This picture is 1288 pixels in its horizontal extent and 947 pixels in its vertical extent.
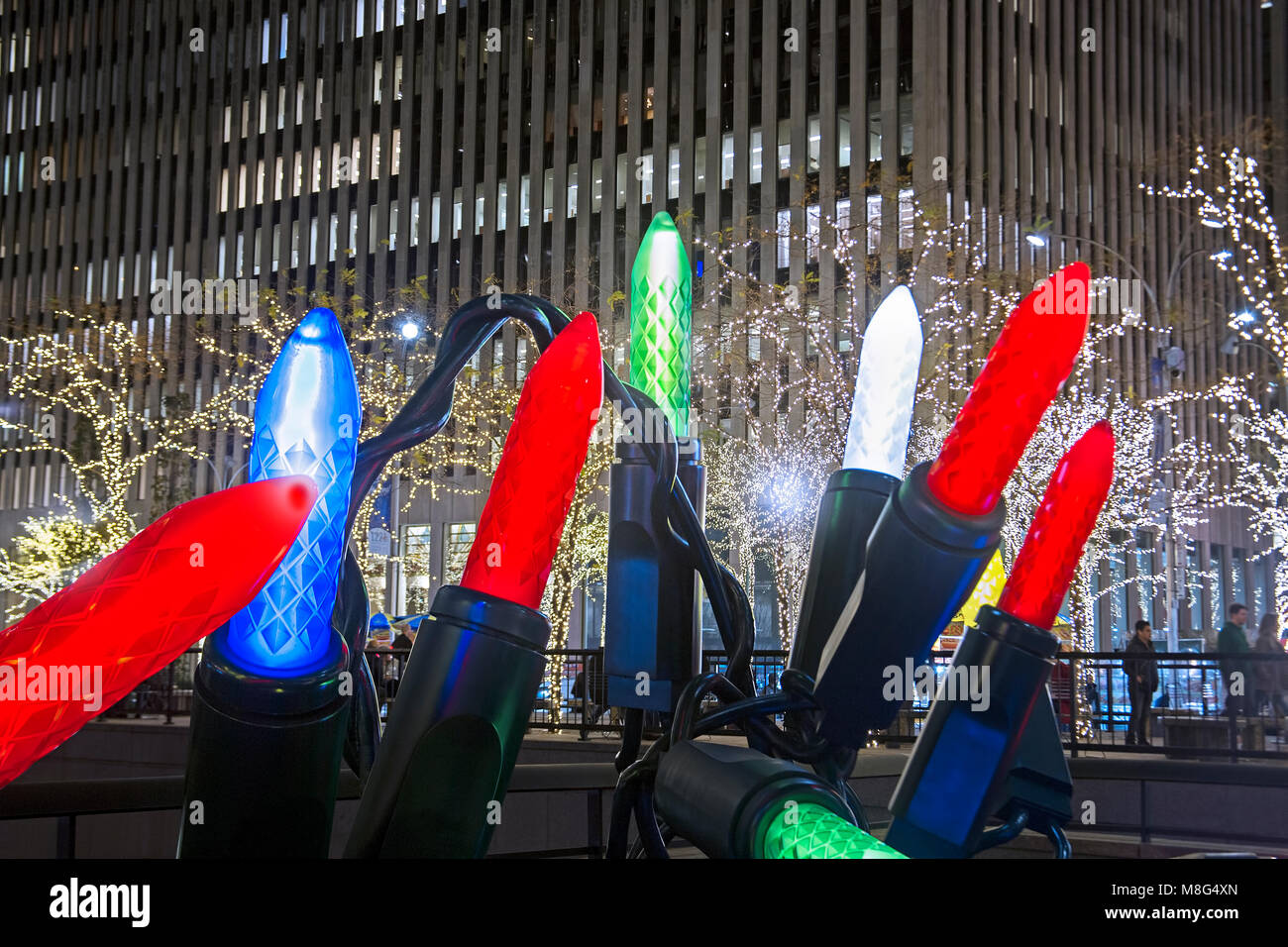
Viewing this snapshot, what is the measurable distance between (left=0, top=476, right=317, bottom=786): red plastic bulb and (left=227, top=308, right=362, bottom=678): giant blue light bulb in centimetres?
30

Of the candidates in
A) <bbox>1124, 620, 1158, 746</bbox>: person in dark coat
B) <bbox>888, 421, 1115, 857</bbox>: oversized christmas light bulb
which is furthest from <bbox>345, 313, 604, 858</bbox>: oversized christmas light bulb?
<bbox>1124, 620, 1158, 746</bbox>: person in dark coat

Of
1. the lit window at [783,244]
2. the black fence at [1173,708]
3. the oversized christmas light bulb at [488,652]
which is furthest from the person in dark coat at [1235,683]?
the lit window at [783,244]

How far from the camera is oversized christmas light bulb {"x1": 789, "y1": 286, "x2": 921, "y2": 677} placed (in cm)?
247

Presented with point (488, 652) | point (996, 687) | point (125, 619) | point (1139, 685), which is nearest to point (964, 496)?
point (996, 687)

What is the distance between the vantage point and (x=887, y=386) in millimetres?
2498

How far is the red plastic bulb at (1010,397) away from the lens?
1.95 metres

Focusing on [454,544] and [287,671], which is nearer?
[287,671]

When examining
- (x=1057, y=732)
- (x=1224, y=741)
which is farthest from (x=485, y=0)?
(x=1057, y=732)

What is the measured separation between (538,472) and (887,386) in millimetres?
896

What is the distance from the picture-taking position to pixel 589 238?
4828 cm

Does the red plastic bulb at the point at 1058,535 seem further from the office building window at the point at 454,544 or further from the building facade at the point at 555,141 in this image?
the office building window at the point at 454,544

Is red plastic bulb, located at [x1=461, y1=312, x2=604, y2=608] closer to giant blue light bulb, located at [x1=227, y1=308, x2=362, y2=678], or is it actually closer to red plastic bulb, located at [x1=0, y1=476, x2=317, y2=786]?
giant blue light bulb, located at [x1=227, y1=308, x2=362, y2=678]

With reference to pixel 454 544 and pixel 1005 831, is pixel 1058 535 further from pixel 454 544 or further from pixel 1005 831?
pixel 454 544

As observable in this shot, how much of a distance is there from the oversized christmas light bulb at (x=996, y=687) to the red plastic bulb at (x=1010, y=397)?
215 millimetres
